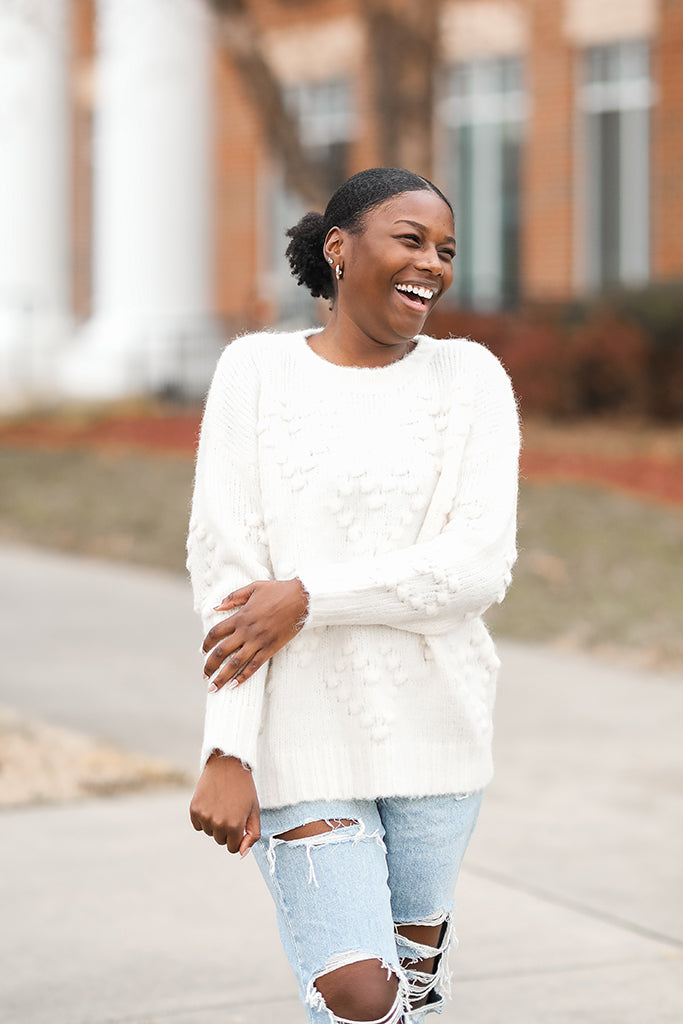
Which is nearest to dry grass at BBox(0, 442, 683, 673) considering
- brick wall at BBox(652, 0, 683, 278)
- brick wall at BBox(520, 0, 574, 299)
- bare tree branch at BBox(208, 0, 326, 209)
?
bare tree branch at BBox(208, 0, 326, 209)

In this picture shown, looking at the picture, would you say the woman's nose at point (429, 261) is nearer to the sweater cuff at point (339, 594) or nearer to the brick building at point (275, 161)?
the sweater cuff at point (339, 594)

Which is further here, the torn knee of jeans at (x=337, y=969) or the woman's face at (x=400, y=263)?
the woman's face at (x=400, y=263)

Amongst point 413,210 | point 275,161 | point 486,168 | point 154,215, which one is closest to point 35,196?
point 154,215

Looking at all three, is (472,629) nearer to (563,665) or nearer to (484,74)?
(563,665)

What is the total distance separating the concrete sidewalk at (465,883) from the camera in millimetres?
4121

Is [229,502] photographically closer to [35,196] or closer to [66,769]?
[66,769]

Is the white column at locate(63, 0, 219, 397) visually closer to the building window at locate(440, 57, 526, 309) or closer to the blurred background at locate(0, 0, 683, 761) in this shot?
the blurred background at locate(0, 0, 683, 761)

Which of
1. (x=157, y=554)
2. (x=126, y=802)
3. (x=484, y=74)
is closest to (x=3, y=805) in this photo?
(x=126, y=802)

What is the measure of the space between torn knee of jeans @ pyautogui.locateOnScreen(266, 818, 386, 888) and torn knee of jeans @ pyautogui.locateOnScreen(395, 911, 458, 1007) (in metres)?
0.25

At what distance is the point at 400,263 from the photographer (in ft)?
9.11

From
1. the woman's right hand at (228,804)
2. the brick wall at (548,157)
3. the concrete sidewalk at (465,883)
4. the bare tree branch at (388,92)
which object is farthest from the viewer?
the brick wall at (548,157)

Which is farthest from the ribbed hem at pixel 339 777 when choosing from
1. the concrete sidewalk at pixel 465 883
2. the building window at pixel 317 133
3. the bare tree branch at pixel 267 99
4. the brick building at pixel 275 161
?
the building window at pixel 317 133

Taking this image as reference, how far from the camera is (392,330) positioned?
2.82 metres

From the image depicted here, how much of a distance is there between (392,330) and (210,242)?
1862 centimetres
